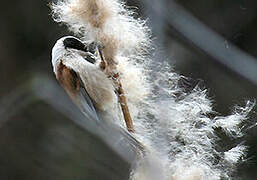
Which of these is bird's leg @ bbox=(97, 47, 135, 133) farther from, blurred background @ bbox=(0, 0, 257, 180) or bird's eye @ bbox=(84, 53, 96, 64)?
blurred background @ bbox=(0, 0, 257, 180)

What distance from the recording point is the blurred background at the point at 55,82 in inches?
60.2

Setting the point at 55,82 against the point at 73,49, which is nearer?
the point at 73,49

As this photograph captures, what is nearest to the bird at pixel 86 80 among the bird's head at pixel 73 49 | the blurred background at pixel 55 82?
the bird's head at pixel 73 49

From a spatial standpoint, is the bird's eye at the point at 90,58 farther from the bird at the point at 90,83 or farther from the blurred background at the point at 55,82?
the blurred background at the point at 55,82

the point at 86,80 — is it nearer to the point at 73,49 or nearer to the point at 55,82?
the point at 73,49

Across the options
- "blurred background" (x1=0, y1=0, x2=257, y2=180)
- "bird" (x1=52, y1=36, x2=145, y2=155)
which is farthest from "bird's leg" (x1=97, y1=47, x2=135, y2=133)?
"blurred background" (x1=0, y1=0, x2=257, y2=180)

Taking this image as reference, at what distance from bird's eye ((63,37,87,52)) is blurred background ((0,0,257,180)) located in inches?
29.4

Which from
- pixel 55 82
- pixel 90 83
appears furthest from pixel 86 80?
pixel 55 82

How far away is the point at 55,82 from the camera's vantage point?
185cm

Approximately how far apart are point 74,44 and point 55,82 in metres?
1.35

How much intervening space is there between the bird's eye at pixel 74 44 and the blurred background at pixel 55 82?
748mm

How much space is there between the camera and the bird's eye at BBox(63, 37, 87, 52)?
0.51m

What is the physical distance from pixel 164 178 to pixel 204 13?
1.39 metres

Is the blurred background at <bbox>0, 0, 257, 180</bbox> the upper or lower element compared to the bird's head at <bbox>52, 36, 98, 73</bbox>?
lower
